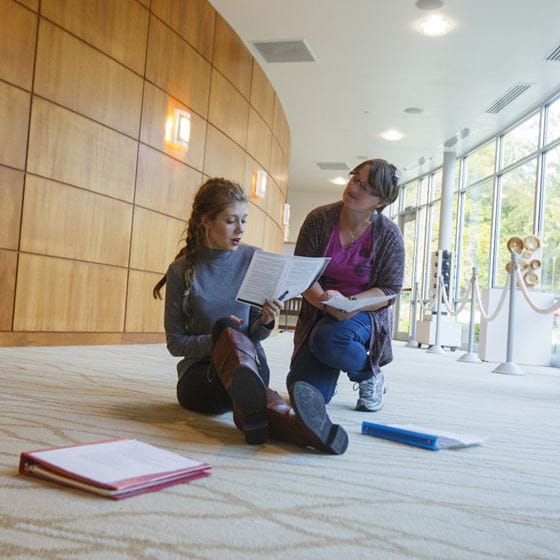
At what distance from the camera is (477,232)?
997 centimetres

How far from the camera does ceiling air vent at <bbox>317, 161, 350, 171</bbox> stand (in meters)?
12.5

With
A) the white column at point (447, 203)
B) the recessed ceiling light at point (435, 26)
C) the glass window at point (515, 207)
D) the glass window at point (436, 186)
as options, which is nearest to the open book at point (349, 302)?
the recessed ceiling light at point (435, 26)

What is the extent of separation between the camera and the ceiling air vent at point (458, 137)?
9.61m

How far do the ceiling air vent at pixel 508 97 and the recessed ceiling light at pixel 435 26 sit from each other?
176 centimetres

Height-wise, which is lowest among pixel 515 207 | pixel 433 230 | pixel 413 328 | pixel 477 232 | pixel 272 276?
pixel 413 328

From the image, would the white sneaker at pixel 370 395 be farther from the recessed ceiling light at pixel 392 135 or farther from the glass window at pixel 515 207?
the recessed ceiling light at pixel 392 135

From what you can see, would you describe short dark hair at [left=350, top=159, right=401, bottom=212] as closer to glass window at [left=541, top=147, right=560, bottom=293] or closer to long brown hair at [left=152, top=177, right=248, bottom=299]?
long brown hair at [left=152, top=177, right=248, bottom=299]

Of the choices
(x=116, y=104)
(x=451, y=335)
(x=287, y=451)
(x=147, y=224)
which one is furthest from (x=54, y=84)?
(x=451, y=335)

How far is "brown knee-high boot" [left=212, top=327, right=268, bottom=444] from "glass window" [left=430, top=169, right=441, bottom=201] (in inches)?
428

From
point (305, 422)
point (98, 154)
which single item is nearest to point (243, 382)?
point (305, 422)

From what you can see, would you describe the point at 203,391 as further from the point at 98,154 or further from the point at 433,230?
the point at 433,230

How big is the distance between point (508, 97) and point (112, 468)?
804 cm

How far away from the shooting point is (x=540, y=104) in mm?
8156

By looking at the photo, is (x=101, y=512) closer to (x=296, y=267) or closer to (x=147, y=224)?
(x=296, y=267)
